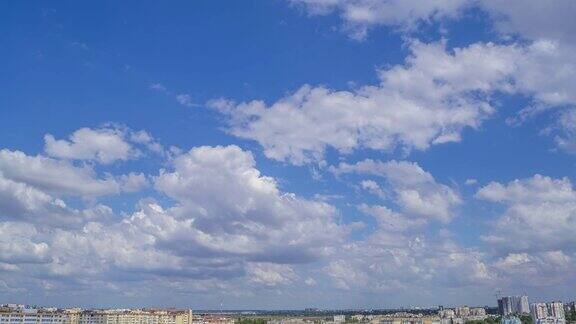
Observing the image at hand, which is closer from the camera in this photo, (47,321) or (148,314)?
(47,321)

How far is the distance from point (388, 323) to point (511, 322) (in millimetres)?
42258

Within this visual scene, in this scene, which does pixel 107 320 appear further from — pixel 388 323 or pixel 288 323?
pixel 388 323

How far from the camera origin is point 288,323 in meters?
196

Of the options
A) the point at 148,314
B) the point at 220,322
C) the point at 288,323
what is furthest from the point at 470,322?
the point at 148,314

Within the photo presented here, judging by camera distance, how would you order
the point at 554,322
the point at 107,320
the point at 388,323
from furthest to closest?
1. the point at 388,323
2. the point at 554,322
3. the point at 107,320

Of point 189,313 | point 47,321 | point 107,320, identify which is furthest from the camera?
point 189,313

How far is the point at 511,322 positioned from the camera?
16312 cm

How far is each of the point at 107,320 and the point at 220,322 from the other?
42.1 m

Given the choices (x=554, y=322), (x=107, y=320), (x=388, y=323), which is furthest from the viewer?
(x=388, y=323)

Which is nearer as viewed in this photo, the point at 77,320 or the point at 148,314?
the point at 77,320

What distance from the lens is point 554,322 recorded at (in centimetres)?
16738

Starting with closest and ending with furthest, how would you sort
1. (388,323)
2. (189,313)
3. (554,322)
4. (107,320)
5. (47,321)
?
(47,321), (107,320), (554,322), (189,313), (388,323)

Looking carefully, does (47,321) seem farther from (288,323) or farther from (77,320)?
(288,323)

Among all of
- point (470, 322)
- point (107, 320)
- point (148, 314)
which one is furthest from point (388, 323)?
point (107, 320)
